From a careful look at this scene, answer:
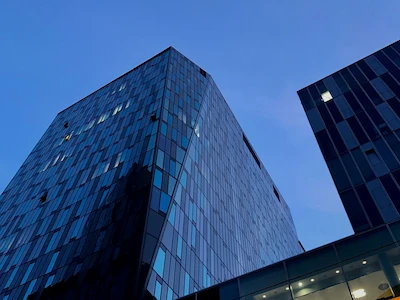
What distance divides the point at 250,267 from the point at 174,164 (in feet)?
92.8

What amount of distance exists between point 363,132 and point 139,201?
24532 mm

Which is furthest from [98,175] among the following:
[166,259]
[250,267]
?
[250,267]

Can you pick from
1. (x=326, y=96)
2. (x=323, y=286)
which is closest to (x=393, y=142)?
(x=326, y=96)

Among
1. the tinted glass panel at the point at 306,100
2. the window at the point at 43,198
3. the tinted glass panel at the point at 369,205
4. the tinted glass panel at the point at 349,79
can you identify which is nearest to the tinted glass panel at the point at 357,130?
the tinted glass panel at the point at 349,79

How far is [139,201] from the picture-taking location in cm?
4388

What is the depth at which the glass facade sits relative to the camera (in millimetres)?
23516

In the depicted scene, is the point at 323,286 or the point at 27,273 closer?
the point at 323,286

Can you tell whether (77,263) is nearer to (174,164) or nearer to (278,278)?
(174,164)

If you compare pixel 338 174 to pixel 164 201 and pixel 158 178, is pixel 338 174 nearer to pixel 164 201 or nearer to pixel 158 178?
pixel 164 201

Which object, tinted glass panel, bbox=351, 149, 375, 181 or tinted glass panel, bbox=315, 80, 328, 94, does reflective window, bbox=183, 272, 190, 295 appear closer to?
tinted glass panel, bbox=351, 149, 375, 181

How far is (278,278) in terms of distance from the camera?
89.4 ft

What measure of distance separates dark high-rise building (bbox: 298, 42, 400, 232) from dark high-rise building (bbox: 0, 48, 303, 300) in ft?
60.7

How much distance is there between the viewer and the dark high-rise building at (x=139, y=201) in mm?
40438

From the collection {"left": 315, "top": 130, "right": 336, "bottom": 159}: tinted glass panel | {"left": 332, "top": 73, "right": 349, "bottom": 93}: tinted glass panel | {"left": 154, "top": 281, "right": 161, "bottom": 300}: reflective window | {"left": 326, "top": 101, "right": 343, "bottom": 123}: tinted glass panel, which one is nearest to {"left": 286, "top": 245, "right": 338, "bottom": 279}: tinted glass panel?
Answer: {"left": 315, "top": 130, "right": 336, "bottom": 159}: tinted glass panel
